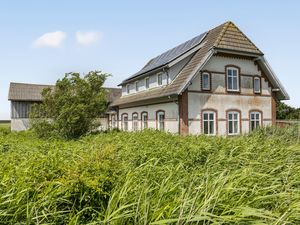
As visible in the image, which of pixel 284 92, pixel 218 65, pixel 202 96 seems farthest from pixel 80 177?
pixel 284 92

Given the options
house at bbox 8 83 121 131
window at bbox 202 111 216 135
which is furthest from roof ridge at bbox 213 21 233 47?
house at bbox 8 83 121 131

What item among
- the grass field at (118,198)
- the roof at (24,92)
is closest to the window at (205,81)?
the grass field at (118,198)

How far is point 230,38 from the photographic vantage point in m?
20.5

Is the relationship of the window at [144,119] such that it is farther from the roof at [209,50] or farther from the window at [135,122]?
the roof at [209,50]

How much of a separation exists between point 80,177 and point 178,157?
3.14 meters

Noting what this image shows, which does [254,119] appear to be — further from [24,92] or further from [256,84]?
[24,92]

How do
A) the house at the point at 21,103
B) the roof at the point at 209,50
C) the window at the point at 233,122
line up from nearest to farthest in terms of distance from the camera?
the roof at the point at 209,50 → the window at the point at 233,122 → the house at the point at 21,103

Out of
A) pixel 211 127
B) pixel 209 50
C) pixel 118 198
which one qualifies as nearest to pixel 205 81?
pixel 209 50

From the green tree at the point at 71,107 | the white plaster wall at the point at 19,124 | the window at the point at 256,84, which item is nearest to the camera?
the green tree at the point at 71,107

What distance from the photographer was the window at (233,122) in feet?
67.4

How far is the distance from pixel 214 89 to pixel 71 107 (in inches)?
382

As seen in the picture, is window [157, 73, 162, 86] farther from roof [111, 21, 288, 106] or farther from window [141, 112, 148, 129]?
window [141, 112, 148, 129]

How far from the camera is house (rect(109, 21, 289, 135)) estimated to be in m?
18.9

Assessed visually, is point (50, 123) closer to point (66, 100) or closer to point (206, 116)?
point (66, 100)
